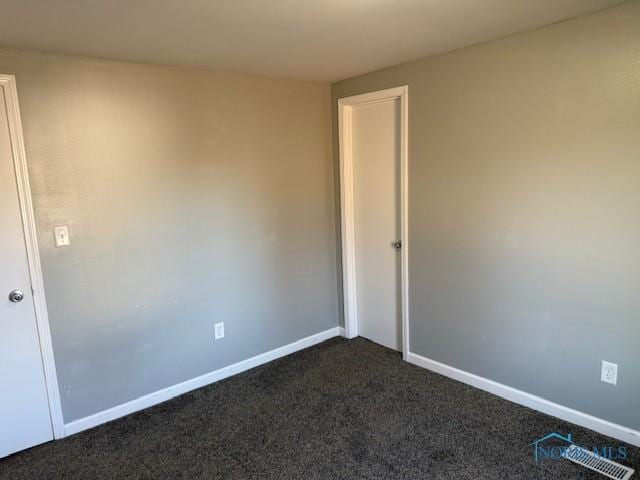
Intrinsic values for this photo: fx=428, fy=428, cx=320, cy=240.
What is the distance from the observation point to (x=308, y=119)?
3.64 metres

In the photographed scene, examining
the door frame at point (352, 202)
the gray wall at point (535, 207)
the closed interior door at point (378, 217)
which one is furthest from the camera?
the closed interior door at point (378, 217)

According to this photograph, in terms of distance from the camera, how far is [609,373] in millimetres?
2361

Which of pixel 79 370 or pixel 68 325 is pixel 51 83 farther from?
pixel 79 370

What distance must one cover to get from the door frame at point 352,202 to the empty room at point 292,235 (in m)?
0.03

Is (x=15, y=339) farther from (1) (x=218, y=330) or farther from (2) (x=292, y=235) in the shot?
(2) (x=292, y=235)

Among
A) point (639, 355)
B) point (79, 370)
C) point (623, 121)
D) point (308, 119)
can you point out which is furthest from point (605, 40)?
point (79, 370)

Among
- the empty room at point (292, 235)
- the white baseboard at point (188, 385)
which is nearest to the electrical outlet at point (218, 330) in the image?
the empty room at point (292, 235)

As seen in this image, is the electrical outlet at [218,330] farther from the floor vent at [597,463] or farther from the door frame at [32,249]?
the floor vent at [597,463]

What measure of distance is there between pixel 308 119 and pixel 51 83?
1.87 m

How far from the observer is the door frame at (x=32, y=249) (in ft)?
7.66

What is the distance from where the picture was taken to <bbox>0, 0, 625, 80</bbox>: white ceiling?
6.22 ft

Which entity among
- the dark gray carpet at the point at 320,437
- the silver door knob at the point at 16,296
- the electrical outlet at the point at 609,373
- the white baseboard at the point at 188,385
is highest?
the silver door knob at the point at 16,296

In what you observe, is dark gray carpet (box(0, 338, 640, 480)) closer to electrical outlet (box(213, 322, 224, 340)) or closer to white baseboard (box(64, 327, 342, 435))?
white baseboard (box(64, 327, 342, 435))

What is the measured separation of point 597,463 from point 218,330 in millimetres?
2489
